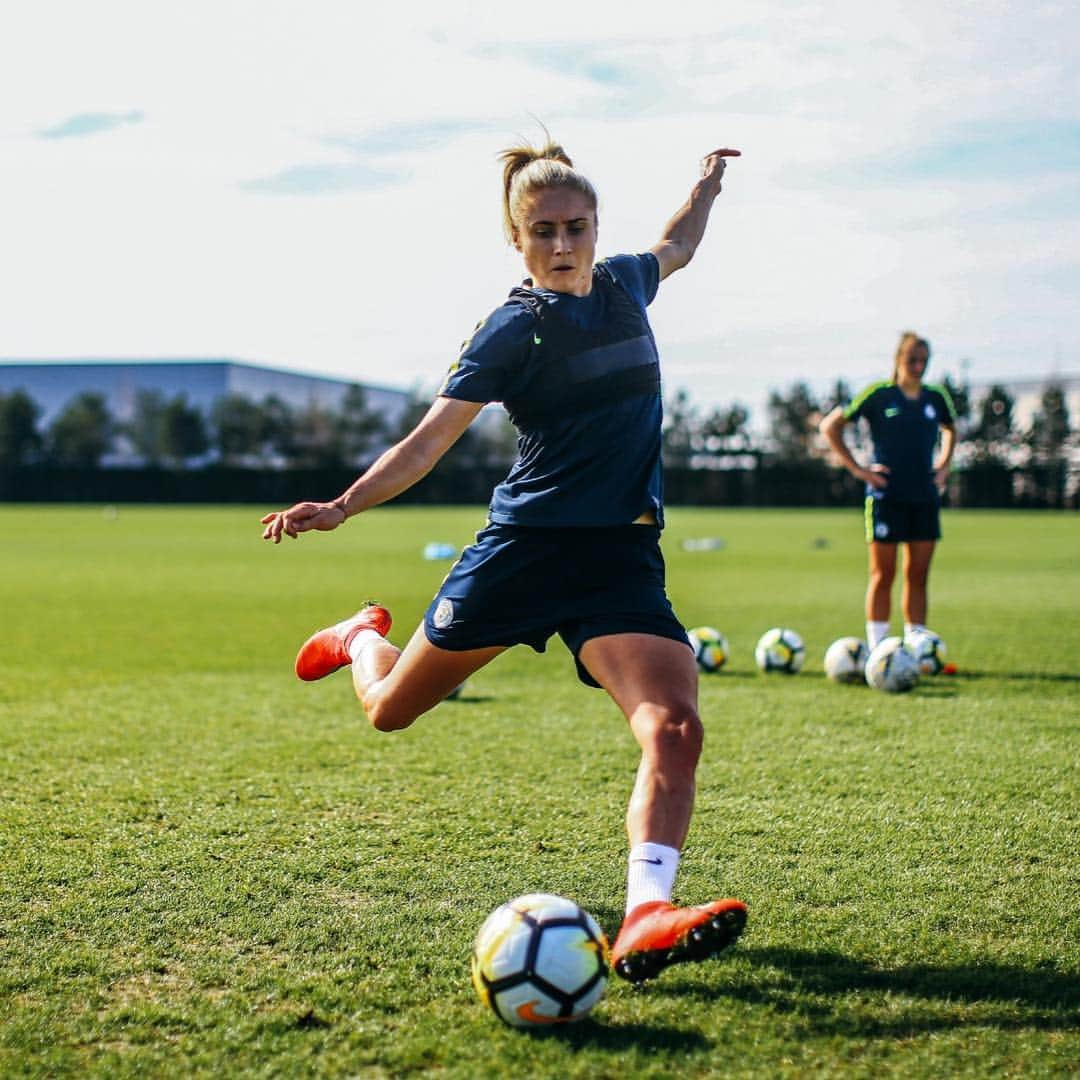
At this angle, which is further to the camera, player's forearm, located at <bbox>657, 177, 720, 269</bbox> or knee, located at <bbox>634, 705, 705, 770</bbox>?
player's forearm, located at <bbox>657, 177, 720, 269</bbox>

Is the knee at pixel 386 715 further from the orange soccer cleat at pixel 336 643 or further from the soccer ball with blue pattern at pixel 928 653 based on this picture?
the soccer ball with blue pattern at pixel 928 653

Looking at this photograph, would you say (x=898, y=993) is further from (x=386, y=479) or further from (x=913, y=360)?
(x=913, y=360)

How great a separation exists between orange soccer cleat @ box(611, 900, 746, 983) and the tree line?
231ft

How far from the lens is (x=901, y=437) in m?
10.2

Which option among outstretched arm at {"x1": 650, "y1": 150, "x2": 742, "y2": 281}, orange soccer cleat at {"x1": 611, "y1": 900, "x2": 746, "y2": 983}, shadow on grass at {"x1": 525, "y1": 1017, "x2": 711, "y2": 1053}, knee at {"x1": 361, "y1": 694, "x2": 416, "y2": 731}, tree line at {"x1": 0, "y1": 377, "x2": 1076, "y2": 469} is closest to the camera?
shadow on grass at {"x1": 525, "y1": 1017, "x2": 711, "y2": 1053}

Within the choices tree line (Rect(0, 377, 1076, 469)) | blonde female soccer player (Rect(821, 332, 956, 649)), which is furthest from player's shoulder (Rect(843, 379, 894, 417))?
tree line (Rect(0, 377, 1076, 469))

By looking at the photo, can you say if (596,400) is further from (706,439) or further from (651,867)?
(706,439)

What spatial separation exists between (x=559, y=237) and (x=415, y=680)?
1614 millimetres

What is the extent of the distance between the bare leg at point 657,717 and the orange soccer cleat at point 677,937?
32cm

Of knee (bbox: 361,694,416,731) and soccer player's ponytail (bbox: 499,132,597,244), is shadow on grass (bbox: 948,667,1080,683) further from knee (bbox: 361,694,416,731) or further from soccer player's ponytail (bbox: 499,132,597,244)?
soccer player's ponytail (bbox: 499,132,597,244)

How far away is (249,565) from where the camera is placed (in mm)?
23531

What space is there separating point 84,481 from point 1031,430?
52.9 meters

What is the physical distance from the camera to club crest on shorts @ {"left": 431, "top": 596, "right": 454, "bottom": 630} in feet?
14.3

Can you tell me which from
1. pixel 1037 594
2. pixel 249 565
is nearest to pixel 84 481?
pixel 249 565
